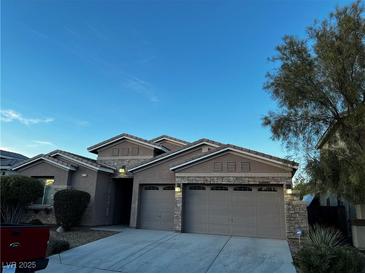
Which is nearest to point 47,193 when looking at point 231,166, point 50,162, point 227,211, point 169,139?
point 50,162

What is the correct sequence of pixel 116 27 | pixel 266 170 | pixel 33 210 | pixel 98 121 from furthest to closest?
1. pixel 98 121
2. pixel 33 210
3. pixel 116 27
4. pixel 266 170

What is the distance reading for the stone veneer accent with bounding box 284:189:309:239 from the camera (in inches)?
480

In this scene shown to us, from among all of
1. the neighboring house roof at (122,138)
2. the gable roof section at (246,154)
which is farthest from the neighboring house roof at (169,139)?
the gable roof section at (246,154)

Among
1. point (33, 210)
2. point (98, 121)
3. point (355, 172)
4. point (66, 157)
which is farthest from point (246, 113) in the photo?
point (33, 210)

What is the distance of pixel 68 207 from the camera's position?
548 inches

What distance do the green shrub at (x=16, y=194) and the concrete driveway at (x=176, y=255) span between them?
5961 millimetres

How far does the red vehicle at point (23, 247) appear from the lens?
508 cm

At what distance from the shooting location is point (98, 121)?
1978cm

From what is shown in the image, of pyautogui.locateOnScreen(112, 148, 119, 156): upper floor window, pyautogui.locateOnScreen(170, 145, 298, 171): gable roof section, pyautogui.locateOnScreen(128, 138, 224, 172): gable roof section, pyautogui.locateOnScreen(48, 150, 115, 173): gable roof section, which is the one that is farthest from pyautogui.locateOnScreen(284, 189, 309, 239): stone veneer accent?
pyautogui.locateOnScreen(112, 148, 119, 156): upper floor window

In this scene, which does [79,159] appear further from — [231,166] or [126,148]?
[231,166]

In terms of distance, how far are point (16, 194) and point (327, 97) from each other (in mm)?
16028

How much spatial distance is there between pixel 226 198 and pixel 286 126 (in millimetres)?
4812

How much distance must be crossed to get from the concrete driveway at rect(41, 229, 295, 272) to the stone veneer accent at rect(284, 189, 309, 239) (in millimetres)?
833

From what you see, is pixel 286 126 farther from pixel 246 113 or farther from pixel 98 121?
pixel 98 121
